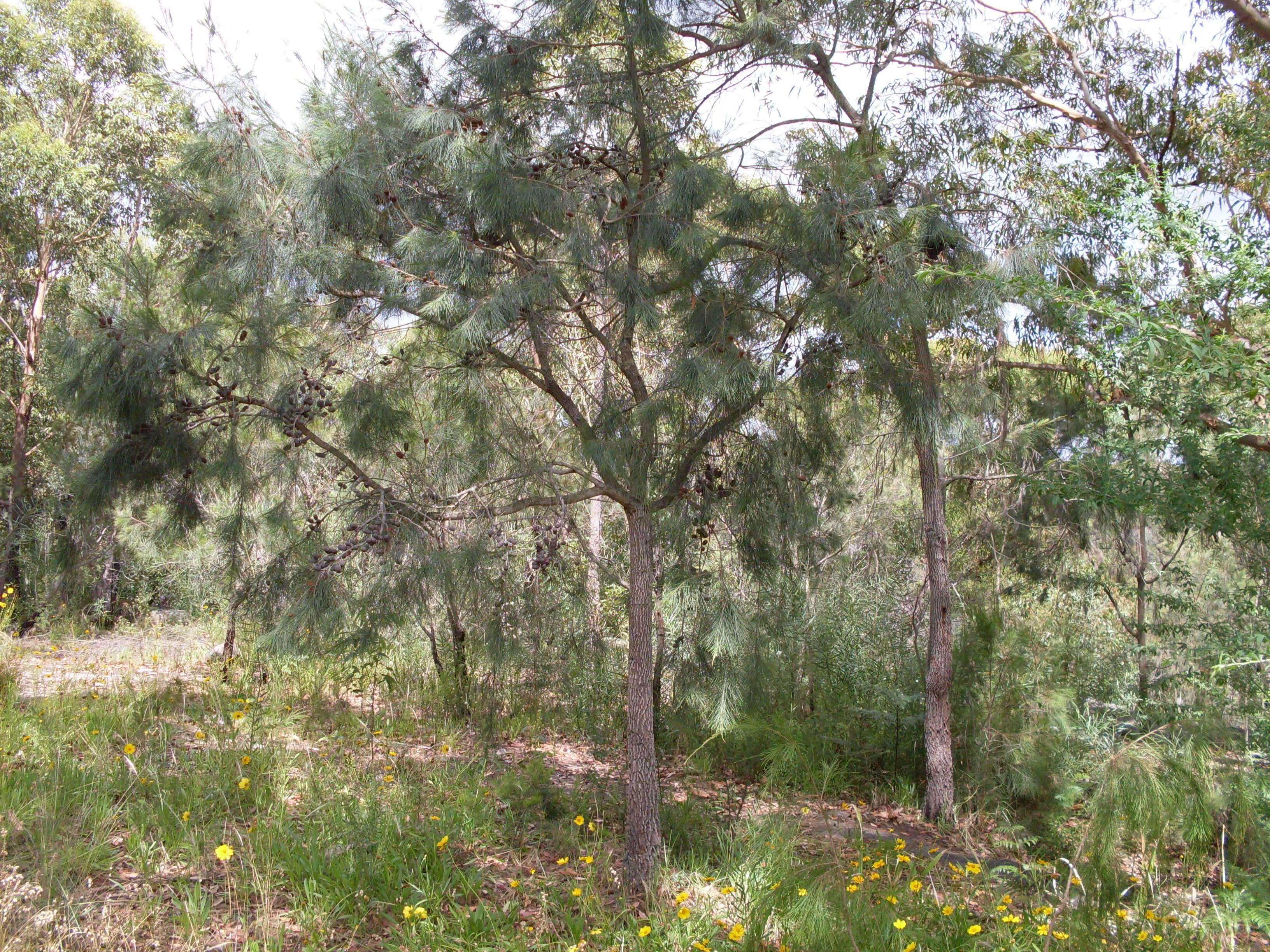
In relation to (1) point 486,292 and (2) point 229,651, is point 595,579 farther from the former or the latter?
(1) point 486,292

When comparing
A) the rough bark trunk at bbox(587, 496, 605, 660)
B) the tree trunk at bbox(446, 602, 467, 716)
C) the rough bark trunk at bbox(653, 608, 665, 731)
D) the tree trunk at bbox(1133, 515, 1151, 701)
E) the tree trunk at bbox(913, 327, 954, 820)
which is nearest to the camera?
the rough bark trunk at bbox(587, 496, 605, 660)

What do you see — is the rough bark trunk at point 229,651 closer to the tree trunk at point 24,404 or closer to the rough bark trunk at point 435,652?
the rough bark trunk at point 435,652

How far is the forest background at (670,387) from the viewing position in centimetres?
325

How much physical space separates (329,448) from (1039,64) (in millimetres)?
5357

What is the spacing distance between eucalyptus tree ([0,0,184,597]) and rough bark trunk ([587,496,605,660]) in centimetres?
605

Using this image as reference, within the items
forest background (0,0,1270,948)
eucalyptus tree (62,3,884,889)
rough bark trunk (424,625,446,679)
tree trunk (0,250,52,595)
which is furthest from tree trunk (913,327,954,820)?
tree trunk (0,250,52,595)

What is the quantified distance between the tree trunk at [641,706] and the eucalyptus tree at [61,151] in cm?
808

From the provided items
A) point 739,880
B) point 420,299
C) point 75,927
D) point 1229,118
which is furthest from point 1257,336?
point 75,927

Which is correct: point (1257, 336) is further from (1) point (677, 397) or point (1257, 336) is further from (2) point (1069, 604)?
(1) point (677, 397)

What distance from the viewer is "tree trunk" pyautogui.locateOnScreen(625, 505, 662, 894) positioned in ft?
12.0

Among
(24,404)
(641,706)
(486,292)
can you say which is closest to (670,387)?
(486,292)

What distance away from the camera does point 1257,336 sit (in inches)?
183

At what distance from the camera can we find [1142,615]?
6.32 meters

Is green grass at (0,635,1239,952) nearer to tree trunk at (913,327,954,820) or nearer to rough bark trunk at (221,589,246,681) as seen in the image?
rough bark trunk at (221,589,246,681)
